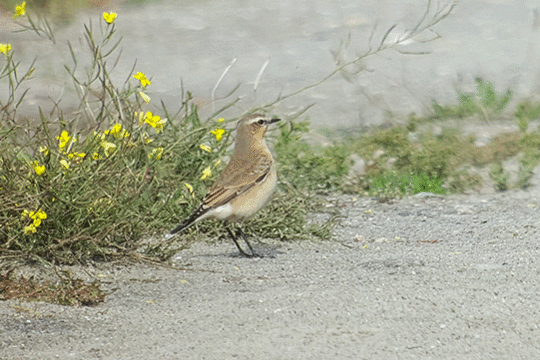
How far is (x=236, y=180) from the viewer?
604cm

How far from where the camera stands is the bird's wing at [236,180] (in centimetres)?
594

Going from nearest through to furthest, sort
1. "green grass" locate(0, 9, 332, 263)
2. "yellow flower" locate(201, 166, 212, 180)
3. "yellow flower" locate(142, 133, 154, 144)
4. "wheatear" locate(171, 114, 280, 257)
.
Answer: "green grass" locate(0, 9, 332, 263) < "wheatear" locate(171, 114, 280, 257) < "yellow flower" locate(142, 133, 154, 144) < "yellow flower" locate(201, 166, 212, 180)

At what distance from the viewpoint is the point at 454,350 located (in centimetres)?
423

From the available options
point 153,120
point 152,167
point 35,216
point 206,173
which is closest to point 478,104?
point 206,173

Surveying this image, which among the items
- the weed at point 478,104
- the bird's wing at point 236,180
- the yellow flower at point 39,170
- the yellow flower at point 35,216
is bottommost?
the weed at point 478,104

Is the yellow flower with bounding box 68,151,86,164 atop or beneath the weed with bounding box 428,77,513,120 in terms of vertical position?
atop

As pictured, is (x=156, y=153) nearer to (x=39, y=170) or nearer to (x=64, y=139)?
(x=64, y=139)

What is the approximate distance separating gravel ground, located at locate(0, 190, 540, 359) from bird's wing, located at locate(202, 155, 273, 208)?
0.42 metres

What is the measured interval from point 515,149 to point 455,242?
108 inches

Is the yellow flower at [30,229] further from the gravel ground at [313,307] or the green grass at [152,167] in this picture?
the gravel ground at [313,307]

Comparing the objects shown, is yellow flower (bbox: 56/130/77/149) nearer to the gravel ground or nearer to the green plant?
the gravel ground

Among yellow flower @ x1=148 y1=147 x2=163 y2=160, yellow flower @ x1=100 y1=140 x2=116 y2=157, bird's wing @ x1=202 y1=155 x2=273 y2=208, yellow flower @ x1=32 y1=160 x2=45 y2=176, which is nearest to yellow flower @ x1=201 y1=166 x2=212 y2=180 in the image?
yellow flower @ x1=148 y1=147 x2=163 y2=160

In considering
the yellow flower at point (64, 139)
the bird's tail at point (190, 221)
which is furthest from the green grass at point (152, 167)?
the bird's tail at point (190, 221)

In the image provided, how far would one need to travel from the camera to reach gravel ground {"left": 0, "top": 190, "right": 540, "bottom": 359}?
4281 mm
